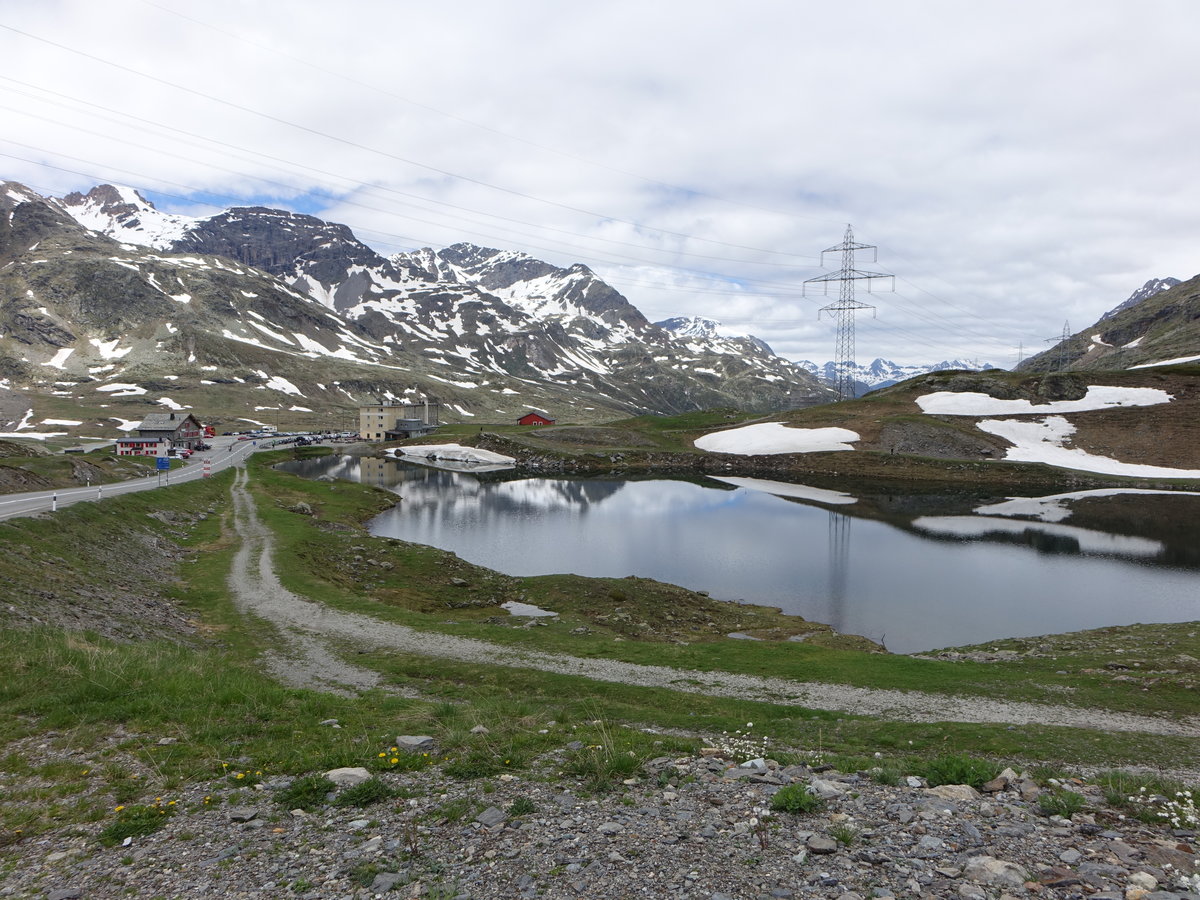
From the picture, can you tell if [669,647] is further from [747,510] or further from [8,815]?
[747,510]

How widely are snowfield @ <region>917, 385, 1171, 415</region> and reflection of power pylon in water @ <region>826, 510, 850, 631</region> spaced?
70.1 m

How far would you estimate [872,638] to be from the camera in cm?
3675

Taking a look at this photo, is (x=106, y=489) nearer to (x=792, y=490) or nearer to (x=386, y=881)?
(x=386, y=881)

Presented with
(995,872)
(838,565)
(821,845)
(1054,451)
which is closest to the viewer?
(995,872)

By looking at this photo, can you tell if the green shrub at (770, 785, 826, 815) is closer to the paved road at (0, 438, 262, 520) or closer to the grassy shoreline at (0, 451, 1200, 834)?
the grassy shoreline at (0, 451, 1200, 834)

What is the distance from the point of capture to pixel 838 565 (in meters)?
53.1

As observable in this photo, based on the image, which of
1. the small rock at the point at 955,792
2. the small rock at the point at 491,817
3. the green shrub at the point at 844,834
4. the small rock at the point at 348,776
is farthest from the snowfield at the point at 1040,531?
the small rock at the point at 348,776

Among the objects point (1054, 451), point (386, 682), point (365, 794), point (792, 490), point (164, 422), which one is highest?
point (164, 422)

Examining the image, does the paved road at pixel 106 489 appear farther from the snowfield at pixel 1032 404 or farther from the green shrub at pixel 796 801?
the snowfield at pixel 1032 404

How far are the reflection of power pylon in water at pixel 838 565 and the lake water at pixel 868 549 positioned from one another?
7.2 inches

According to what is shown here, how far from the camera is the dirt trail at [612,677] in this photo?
19844 mm

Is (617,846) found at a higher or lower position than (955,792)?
higher

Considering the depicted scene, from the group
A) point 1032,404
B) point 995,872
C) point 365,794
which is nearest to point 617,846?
point 365,794

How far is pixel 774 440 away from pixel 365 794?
420 feet
